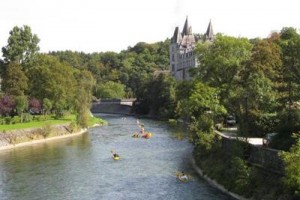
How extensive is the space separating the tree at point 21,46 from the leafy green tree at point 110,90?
245 feet

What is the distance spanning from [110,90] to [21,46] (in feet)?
254

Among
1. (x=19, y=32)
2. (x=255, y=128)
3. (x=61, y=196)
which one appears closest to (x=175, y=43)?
(x=19, y=32)

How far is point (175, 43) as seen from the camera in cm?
16000

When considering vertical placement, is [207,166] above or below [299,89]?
below

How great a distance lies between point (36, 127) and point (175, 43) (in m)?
92.7

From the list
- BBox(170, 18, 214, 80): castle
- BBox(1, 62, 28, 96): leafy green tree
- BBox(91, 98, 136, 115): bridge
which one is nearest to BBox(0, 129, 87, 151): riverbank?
BBox(1, 62, 28, 96): leafy green tree

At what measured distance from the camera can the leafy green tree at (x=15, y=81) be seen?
3317 inches

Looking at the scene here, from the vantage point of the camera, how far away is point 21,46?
93.8 m

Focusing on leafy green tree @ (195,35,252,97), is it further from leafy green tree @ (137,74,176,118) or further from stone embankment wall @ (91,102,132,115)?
stone embankment wall @ (91,102,132,115)

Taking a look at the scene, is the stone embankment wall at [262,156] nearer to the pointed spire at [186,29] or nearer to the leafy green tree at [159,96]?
the leafy green tree at [159,96]

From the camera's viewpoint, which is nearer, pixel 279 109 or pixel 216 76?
pixel 279 109

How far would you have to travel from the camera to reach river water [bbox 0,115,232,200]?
38.1 m

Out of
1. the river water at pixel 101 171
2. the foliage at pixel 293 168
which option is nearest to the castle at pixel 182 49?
the river water at pixel 101 171

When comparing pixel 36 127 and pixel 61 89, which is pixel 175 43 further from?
pixel 36 127
